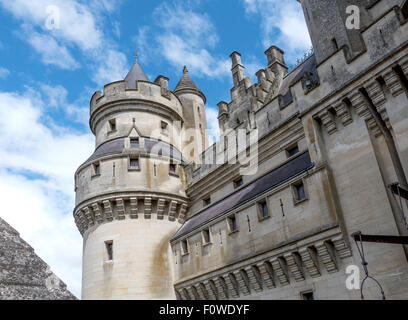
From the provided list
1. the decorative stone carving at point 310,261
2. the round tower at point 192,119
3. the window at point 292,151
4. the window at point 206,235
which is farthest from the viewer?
the round tower at point 192,119

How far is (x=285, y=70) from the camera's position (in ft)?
94.2

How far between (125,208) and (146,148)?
4.16 m

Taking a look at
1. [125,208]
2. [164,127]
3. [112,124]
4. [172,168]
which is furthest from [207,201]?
[112,124]

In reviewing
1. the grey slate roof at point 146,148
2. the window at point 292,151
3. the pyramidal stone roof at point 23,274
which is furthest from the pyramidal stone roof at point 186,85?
the pyramidal stone roof at point 23,274

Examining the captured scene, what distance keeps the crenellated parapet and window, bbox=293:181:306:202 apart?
940 centimetres

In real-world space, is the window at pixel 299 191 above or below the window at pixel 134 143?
below

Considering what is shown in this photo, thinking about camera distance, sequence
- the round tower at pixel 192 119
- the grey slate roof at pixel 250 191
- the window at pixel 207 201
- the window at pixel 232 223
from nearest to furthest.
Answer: the grey slate roof at pixel 250 191, the window at pixel 232 223, the window at pixel 207 201, the round tower at pixel 192 119

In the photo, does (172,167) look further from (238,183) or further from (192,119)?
(192,119)

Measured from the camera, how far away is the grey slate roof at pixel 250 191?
15758 mm

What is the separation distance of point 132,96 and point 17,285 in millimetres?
16764

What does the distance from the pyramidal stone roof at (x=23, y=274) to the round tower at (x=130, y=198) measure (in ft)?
28.8

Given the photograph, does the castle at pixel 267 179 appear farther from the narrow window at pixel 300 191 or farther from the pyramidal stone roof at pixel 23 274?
the pyramidal stone roof at pixel 23 274

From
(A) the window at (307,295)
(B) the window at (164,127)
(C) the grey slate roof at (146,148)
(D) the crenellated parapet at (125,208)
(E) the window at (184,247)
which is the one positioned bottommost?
(A) the window at (307,295)

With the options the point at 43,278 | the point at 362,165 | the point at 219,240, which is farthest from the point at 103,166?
the point at 362,165
